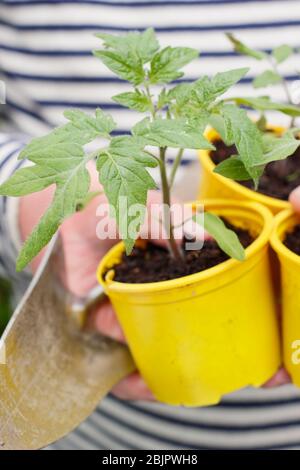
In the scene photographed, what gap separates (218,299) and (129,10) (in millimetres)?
478

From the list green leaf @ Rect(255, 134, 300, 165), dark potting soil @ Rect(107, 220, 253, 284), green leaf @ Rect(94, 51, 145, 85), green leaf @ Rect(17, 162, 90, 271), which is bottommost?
dark potting soil @ Rect(107, 220, 253, 284)

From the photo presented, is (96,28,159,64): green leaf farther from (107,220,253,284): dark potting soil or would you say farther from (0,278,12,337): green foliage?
(0,278,12,337): green foliage

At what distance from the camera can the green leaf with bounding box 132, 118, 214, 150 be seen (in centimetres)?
46

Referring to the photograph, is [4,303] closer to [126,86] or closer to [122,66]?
[126,86]

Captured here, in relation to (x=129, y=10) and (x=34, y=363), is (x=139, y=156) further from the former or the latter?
(x=129, y=10)

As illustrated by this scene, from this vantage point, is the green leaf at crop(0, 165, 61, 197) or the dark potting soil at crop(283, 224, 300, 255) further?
the dark potting soil at crop(283, 224, 300, 255)

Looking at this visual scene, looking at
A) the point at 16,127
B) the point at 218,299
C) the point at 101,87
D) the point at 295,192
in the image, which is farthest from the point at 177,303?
the point at 16,127

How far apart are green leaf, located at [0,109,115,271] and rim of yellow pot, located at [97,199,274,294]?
0.13 m

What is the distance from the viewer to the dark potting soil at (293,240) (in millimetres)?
603

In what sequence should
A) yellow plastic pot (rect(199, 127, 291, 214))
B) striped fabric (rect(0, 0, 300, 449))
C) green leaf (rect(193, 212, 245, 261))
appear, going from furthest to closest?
striped fabric (rect(0, 0, 300, 449)) < yellow plastic pot (rect(199, 127, 291, 214)) < green leaf (rect(193, 212, 245, 261))

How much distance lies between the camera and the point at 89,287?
28.7 inches

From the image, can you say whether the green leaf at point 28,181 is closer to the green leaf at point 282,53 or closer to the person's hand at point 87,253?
the person's hand at point 87,253

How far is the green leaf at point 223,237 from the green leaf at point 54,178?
5.2 inches

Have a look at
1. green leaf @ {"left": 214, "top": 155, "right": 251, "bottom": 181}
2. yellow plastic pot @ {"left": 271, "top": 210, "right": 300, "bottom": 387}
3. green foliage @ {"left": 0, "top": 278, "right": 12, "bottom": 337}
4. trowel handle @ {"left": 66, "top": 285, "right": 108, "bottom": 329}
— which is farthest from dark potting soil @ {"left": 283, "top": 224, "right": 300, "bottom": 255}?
green foliage @ {"left": 0, "top": 278, "right": 12, "bottom": 337}
